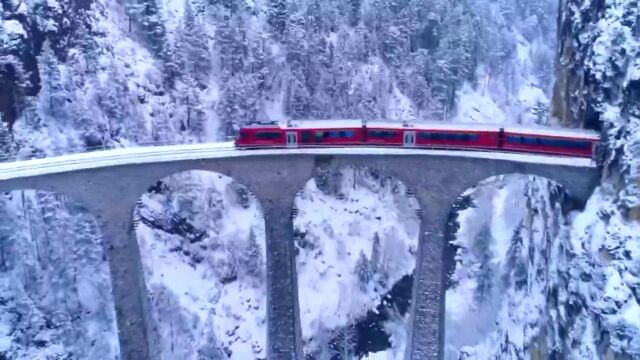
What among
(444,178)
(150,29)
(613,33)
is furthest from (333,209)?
(613,33)

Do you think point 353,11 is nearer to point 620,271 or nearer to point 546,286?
point 546,286

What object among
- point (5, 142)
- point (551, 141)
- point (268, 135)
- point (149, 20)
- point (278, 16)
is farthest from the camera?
point (278, 16)

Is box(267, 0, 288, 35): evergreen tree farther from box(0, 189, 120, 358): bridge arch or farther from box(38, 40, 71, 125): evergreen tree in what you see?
box(0, 189, 120, 358): bridge arch

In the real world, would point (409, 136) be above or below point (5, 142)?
above

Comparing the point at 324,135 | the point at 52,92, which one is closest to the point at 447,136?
the point at 324,135

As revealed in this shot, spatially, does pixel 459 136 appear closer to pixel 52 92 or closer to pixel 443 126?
pixel 443 126

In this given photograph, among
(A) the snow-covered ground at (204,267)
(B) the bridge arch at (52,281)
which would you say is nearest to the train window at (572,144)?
(A) the snow-covered ground at (204,267)

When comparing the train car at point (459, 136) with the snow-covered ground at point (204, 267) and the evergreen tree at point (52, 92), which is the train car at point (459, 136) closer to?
the snow-covered ground at point (204, 267)

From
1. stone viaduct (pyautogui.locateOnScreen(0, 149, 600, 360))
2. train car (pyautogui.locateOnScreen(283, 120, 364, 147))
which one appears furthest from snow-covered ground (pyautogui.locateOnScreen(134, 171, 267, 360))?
train car (pyautogui.locateOnScreen(283, 120, 364, 147))
